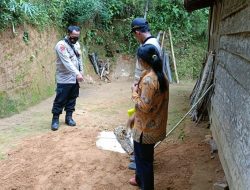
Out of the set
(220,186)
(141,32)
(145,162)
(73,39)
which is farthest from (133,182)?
(73,39)

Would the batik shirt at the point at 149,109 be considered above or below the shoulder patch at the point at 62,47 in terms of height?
below

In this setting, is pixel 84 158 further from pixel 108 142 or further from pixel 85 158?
pixel 108 142

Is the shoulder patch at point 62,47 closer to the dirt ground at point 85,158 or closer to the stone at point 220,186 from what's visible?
the dirt ground at point 85,158

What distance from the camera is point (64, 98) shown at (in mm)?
6434

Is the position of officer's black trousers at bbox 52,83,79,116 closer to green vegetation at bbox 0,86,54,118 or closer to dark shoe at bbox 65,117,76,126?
dark shoe at bbox 65,117,76,126

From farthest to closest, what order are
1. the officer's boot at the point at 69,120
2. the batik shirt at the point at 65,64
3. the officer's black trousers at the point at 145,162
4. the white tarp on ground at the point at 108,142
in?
the officer's boot at the point at 69,120, the batik shirt at the point at 65,64, the white tarp on ground at the point at 108,142, the officer's black trousers at the point at 145,162

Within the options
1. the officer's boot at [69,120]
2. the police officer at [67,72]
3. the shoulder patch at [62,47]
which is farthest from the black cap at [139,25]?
the officer's boot at [69,120]

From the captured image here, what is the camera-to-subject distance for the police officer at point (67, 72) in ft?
20.3

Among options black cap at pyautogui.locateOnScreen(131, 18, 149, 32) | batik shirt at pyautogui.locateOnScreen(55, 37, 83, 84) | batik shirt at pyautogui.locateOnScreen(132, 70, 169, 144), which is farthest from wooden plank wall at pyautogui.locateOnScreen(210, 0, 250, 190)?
batik shirt at pyautogui.locateOnScreen(55, 37, 83, 84)

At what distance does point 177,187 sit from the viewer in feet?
13.9

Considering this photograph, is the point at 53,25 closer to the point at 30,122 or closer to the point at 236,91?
the point at 30,122

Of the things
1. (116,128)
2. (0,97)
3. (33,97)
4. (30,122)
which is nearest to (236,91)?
(116,128)

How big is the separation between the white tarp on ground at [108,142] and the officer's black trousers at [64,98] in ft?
2.80

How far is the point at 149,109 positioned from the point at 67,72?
315 centimetres
